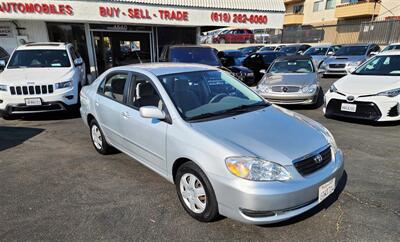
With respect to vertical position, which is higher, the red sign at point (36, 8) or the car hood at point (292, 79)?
the red sign at point (36, 8)

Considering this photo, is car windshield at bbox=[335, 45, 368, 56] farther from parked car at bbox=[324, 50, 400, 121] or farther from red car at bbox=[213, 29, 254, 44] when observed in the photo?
red car at bbox=[213, 29, 254, 44]

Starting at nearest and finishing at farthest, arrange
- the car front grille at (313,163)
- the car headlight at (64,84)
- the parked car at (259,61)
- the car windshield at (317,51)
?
the car front grille at (313,163) → the car headlight at (64,84) → the parked car at (259,61) → the car windshield at (317,51)

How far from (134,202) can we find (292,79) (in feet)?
20.0

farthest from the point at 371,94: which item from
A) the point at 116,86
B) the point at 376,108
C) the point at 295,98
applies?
the point at 116,86

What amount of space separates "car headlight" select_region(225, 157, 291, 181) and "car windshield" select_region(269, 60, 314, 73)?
6939 millimetres

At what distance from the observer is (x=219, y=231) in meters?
2.79

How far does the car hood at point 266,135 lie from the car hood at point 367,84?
11.4 ft

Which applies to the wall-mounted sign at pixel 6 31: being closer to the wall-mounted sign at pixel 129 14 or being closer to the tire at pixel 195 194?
the wall-mounted sign at pixel 129 14

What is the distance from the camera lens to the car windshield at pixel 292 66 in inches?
346

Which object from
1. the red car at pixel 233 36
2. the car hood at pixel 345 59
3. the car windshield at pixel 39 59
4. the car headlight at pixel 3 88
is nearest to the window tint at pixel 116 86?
the car headlight at pixel 3 88

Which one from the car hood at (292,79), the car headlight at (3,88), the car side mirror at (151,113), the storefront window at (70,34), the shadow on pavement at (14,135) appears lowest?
the shadow on pavement at (14,135)

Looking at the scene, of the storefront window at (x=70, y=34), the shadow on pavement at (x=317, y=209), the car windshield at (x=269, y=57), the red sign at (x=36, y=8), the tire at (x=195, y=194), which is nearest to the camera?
the tire at (x=195, y=194)

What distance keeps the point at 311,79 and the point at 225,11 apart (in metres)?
7.46

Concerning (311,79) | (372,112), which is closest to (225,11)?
(311,79)
